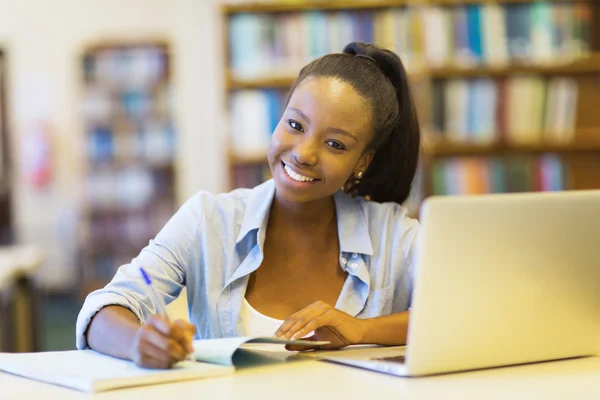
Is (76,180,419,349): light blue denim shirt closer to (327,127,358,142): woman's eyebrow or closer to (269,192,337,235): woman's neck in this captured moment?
(269,192,337,235): woman's neck

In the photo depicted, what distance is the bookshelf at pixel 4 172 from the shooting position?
7641mm

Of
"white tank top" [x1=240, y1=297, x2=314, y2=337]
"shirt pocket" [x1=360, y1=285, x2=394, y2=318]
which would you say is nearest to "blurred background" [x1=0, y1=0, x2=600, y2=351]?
"shirt pocket" [x1=360, y1=285, x2=394, y2=318]

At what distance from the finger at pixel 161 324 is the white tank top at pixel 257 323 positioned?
49 cm

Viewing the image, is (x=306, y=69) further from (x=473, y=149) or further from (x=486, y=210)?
(x=473, y=149)

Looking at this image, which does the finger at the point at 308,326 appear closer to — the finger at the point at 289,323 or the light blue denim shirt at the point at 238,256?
the finger at the point at 289,323

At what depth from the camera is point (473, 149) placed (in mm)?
4418

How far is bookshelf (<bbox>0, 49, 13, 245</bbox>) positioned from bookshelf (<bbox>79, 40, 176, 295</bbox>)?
65 cm

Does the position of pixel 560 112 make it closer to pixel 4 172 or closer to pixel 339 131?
pixel 339 131

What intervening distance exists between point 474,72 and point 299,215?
2721 mm

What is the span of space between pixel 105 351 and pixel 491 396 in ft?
1.93

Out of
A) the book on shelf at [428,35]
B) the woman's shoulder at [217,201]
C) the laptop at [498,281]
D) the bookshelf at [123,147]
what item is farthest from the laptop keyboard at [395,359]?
the bookshelf at [123,147]

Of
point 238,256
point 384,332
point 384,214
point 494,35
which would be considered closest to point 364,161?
point 384,214

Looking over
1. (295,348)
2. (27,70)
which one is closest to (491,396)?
(295,348)

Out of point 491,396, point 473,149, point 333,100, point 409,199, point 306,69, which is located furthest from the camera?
point 473,149
